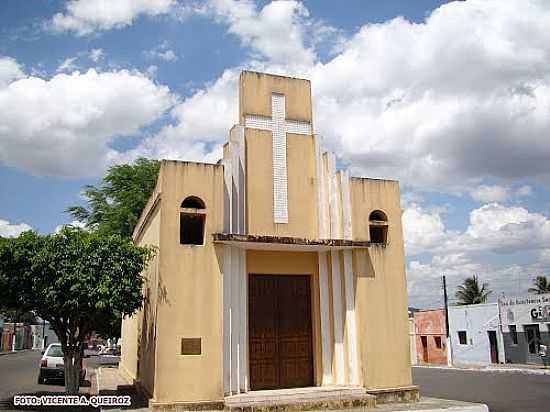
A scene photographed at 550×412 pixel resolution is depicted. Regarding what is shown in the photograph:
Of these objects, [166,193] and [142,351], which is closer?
[166,193]

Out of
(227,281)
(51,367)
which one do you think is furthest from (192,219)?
(51,367)

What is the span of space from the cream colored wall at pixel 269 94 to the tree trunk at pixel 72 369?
6.74 metres

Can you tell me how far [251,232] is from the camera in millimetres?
12375

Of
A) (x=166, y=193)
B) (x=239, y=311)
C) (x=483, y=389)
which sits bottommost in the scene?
(x=483, y=389)

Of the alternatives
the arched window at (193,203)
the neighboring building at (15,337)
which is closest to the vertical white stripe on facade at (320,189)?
the arched window at (193,203)

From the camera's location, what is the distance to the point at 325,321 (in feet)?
41.4

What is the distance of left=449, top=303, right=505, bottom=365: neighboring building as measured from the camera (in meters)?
32.4

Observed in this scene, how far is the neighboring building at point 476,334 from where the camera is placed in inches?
1275

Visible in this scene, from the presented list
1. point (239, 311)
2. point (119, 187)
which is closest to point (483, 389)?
point (239, 311)

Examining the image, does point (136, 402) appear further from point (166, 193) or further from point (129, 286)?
point (166, 193)

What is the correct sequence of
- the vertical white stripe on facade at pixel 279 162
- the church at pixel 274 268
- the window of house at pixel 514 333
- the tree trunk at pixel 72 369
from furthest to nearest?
the window of house at pixel 514 333, the vertical white stripe on facade at pixel 279 162, the tree trunk at pixel 72 369, the church at pixel 274 268

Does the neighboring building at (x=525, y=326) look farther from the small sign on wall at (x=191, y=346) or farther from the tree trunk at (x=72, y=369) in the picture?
the tree trunk at (x=72, y=369)

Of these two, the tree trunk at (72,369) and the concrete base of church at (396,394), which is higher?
the tree trunk at (72,369)

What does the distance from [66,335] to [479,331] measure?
28.6 meters
